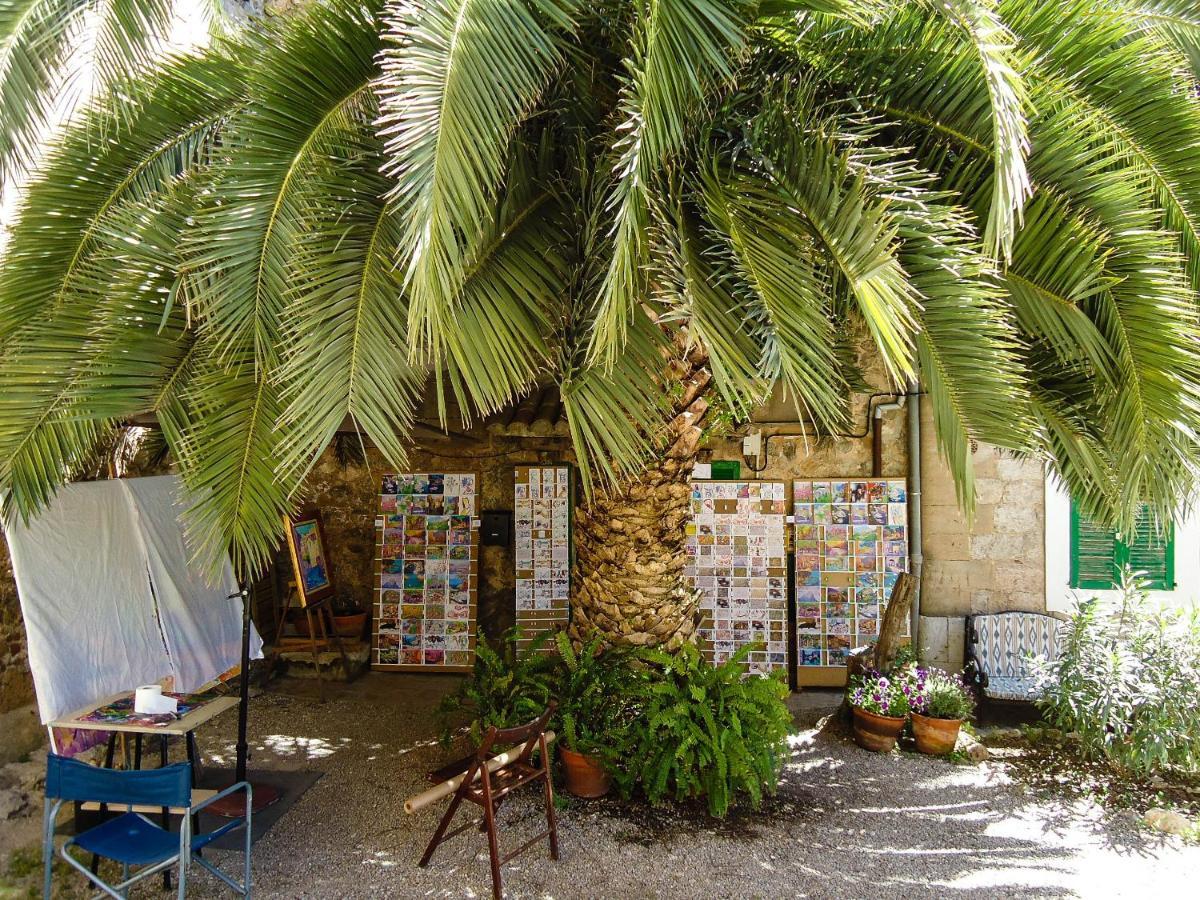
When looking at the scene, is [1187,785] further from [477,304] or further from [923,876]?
[477,304]

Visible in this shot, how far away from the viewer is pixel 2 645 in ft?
16.0

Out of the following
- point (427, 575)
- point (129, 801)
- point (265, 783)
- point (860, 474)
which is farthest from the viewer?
point (427, 575)

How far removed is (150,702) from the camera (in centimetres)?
419

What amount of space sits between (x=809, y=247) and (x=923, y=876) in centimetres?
334

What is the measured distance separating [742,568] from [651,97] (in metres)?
5.36

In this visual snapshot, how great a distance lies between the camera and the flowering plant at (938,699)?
5891mm

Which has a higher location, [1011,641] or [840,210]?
[840,210]

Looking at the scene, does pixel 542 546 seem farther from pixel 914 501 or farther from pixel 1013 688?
pixel 1013 688

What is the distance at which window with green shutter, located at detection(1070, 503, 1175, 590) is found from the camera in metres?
7.04

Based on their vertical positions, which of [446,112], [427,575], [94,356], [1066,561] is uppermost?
[446,112]

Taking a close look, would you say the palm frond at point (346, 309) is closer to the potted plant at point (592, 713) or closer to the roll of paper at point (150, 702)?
the roll of paper at point (150, 702)

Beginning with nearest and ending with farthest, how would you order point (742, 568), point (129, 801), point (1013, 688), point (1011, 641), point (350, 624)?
point (129, 801)
point (1013, 688)
point (1011, 641)
point (742, 568)
point (350, 624)

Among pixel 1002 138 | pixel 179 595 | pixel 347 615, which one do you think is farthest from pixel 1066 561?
pixel 179 595

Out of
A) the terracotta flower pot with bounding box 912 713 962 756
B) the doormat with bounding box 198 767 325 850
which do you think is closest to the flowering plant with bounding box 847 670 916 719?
the terracotta flower pot with bounding box 912 713 962 756
